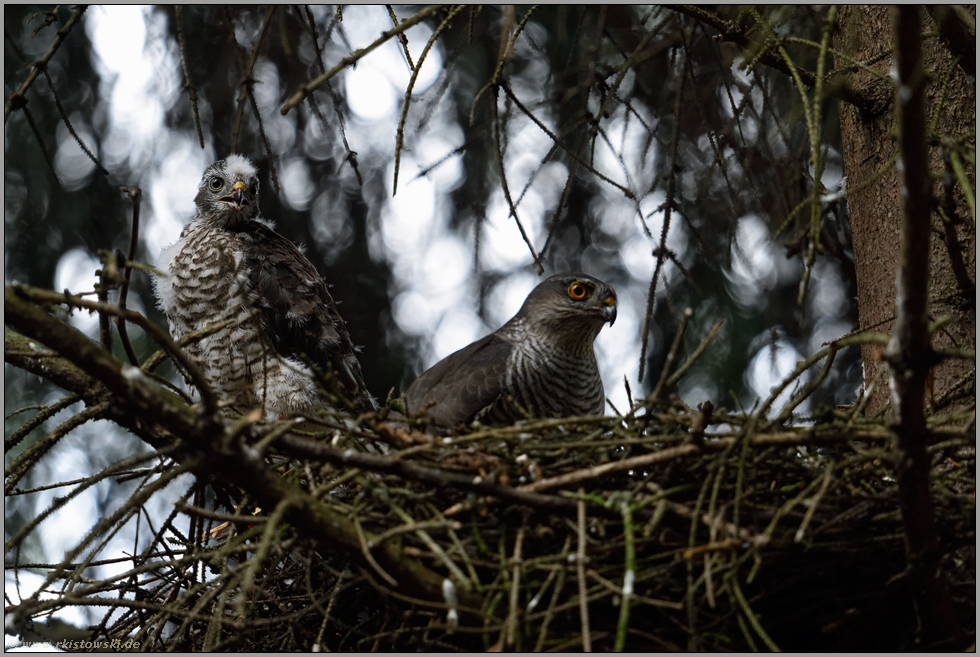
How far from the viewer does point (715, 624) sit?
6.37ft

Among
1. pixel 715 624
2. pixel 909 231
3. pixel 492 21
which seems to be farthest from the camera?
pixel 492 21

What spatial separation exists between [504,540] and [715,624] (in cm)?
52

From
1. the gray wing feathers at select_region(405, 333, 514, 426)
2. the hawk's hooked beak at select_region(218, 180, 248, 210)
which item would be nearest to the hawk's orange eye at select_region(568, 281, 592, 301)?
the gray wing feathers at select_region(405, 333, 514, 426)

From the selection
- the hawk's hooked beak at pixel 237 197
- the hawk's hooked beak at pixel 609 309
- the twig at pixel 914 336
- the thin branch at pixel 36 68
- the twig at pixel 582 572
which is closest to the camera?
the twig at pixel 914 336

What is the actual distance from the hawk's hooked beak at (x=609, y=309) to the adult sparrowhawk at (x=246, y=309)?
1.25 metres

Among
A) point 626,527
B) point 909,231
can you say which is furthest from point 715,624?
point 909,231

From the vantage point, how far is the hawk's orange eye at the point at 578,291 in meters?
4.11

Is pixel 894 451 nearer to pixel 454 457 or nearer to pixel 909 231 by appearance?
pixel 909 231

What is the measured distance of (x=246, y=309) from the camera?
3.90 meters

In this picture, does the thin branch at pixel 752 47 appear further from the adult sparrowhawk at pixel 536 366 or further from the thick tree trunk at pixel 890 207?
the adult sparrowhawk at pixel 536 366

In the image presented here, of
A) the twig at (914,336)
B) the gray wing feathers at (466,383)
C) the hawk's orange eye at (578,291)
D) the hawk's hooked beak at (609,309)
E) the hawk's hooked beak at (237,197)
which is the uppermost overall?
the hawk's hooked beak at (237,197)

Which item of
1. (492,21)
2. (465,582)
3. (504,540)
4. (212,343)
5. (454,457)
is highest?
(492,21)

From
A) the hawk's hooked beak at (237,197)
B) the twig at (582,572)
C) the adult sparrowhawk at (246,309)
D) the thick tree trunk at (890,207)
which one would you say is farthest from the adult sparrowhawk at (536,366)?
the twig at (582,572)

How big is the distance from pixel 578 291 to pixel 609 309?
0.18 metres
